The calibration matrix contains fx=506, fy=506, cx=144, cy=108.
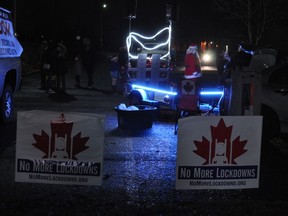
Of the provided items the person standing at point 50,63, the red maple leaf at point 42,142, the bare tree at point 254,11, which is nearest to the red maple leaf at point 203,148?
the red maple leaf at point 42,142

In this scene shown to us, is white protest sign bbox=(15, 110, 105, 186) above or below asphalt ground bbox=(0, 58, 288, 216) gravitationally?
above

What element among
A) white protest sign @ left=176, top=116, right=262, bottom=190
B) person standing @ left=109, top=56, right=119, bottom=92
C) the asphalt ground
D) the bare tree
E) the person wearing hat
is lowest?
the asphalt ground

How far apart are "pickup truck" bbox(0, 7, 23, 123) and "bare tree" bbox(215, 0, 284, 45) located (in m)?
37.9

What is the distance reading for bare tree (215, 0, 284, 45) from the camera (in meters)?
47.3

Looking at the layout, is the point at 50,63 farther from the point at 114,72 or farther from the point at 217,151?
the point at 217,151

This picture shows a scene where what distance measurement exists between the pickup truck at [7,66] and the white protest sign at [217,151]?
6066 mm

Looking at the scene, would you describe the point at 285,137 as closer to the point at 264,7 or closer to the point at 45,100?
the point at 45,100

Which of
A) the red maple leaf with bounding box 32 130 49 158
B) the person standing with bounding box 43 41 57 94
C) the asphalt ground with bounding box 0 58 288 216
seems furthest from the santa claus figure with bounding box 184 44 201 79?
the red maple leaf with bounding box 32 130 49 158

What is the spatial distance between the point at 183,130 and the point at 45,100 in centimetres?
1047

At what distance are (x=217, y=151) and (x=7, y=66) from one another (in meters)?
6.61

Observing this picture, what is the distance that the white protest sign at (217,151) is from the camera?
202 inches

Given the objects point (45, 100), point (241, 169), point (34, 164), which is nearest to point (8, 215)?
point (34, 164)

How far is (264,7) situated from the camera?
4656 cm

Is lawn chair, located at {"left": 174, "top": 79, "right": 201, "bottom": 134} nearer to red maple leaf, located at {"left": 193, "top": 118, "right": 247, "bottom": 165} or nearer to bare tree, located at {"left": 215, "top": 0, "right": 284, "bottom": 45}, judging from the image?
red maple leaf, located at {"left": 193, "top": 118, "right": 247, "bottom": 165}
